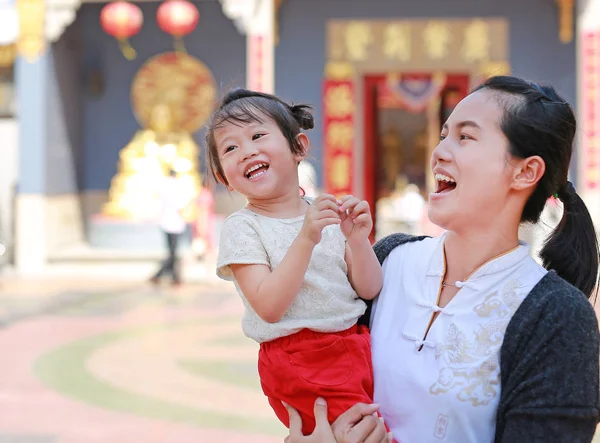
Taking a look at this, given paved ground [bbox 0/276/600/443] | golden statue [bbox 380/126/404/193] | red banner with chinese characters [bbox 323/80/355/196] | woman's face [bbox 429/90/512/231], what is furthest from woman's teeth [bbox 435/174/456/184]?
golden statue [bbox 380/126/404/193]

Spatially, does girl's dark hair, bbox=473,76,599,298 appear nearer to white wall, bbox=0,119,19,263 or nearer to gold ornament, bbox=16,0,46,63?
gold ornament, bbox=16,0,46,63

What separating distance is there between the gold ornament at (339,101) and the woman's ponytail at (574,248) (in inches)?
360

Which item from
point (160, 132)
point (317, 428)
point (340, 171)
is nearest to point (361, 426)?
point (317, 428)

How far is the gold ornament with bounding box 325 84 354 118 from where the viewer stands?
413 inches

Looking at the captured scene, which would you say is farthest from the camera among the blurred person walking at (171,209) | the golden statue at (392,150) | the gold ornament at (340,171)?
the golden statue at (392,150)

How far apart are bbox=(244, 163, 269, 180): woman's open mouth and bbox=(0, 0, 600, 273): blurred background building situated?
7.79 m

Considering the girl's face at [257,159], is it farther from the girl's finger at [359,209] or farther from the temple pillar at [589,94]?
the temple pillar at [589,94]

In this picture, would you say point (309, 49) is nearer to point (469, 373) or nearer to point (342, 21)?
point (342, 21)

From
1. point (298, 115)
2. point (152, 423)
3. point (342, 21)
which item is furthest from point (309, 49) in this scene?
point (298, 115)

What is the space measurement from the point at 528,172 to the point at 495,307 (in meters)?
0.23

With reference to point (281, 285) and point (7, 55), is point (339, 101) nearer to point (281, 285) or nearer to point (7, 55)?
point (7, 55)

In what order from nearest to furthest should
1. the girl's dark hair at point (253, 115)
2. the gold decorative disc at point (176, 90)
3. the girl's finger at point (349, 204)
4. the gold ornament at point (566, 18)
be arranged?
the girl's finger at point (349, 204) → the girl's dark hair at point (253, 115) → the gold ornament at point (566, 18) → the gold decorative disc at point (176, 90)

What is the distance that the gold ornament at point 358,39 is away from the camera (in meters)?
10.4

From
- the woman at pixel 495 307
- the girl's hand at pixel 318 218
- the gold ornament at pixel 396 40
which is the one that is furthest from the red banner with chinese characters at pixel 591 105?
the girl's hand at pixel 318 218
